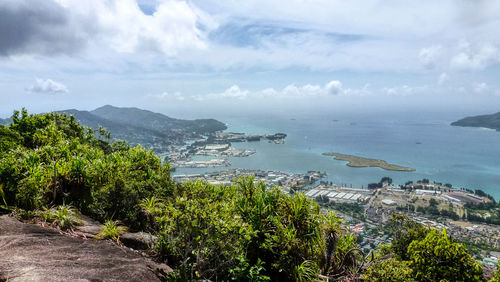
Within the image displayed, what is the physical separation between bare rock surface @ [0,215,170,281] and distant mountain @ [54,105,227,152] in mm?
51350

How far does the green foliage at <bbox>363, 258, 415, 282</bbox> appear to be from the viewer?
332 centimetres

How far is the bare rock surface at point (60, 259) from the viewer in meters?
2.48

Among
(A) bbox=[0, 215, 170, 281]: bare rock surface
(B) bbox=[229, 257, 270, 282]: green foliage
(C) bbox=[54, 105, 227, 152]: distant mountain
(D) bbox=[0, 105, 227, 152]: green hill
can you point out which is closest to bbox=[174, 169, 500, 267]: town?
(B) bbox=[229, 257, 270, 282]: green foliage

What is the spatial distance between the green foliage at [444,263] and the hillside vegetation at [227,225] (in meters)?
0.01

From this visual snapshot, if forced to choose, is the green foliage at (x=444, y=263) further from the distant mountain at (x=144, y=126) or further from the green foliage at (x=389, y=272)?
the distant mountain at (x=144, y=126)

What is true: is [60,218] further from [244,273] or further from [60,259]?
[244,273]

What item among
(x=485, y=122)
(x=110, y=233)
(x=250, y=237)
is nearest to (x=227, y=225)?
(x=250, y=237)

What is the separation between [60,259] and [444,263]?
475cm

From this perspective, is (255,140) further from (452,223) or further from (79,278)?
(79,278)

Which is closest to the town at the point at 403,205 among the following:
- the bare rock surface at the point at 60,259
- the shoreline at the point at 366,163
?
the shoreline at the point at 366,163

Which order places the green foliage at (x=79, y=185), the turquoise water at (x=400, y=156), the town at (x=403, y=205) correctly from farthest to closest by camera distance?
the turquoise water at (x=400, y=156)
the town at (x=403, y=205)
the green foliage at (x=79, y=185)

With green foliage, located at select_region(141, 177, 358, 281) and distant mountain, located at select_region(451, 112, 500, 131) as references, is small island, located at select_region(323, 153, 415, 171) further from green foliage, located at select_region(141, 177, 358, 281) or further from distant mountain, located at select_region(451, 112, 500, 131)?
distant mountain, located at select_region(451, 112, 500, 131)

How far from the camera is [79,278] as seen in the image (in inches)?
100

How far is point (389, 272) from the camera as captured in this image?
3396 mm
